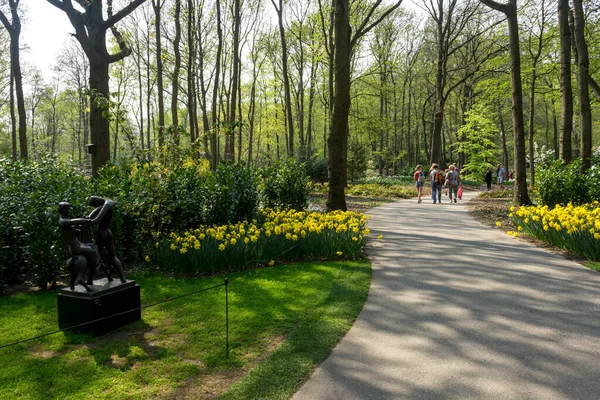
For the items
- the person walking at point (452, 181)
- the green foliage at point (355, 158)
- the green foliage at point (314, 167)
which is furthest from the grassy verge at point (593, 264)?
the green foliage at point (355, 158)

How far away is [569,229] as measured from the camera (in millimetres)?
7039

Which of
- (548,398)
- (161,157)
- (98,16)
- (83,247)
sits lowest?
(548,398)

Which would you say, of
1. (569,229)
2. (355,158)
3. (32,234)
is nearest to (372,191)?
(355,158)

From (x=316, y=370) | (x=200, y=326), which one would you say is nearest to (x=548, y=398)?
(x=316, y=370)

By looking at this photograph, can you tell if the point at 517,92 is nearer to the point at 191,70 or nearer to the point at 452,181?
the point at 452,181

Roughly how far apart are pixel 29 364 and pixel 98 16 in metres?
9.53

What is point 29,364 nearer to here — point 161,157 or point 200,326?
point 200,326

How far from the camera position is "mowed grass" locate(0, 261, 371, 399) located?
10.4 feet

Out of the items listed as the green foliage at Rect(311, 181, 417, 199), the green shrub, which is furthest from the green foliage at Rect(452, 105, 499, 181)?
the green shrub

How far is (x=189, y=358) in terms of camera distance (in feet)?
11.9

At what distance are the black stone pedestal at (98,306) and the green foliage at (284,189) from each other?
6713 mm

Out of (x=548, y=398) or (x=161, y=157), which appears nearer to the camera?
(x=548, y=398)

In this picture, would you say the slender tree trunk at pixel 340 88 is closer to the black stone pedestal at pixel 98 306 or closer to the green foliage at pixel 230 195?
the green foliage at pixel 230 195

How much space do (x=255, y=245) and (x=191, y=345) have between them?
9.56 ft
